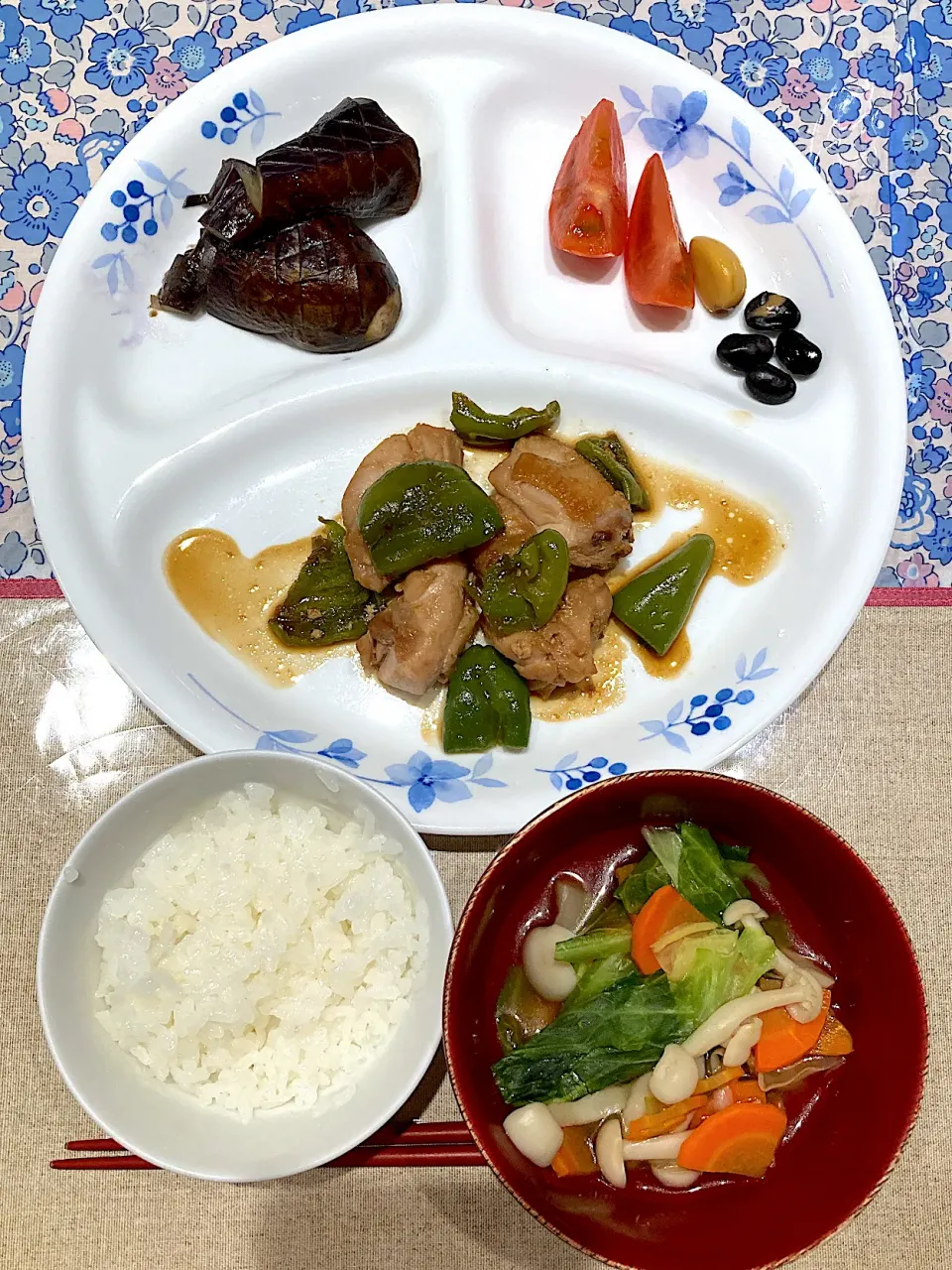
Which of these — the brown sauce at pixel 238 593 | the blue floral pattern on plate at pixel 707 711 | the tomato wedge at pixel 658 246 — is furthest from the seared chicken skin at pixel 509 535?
the tomato wedge at pixel 658 246

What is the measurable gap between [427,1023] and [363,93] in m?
2.58

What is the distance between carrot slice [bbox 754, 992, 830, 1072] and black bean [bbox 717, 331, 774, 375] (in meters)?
1.76

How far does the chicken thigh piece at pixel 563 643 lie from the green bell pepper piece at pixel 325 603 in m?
0.41

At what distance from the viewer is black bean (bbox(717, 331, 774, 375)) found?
2727mm

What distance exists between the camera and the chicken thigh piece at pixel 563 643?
2574mm

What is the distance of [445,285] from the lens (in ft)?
9.07

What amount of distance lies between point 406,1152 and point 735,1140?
35.3 inches

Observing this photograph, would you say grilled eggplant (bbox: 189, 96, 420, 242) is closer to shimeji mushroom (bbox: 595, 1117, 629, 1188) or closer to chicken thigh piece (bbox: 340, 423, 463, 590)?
chicken thigh piece (bbox: 340, 423, 463, 590)

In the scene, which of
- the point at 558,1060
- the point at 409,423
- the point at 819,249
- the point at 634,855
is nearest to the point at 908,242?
the point at 819,249

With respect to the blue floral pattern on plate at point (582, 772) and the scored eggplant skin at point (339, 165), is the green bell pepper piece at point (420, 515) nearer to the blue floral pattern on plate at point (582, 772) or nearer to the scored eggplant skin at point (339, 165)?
the blue floral pattern on plate at point (582, 772)

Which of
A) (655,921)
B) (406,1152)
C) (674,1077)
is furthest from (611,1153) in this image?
(406,1152)

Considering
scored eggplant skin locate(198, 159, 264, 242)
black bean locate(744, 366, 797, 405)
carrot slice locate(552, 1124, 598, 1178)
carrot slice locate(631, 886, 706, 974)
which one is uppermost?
scored eggplant skin locate(198, 159, 264, 242)

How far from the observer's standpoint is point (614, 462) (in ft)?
8.96

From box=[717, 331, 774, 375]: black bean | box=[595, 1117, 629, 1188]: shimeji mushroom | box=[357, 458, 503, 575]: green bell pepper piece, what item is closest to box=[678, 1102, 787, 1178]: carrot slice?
box=[595, 1117, 629, 1188]: shimeji mushroom
